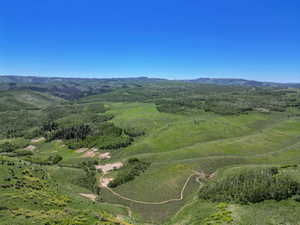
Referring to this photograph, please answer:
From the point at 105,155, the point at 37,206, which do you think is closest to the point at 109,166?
the point at 105,155

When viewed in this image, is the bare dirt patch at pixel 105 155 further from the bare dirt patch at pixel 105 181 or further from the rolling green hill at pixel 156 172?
the bare dirt patch at pixel 105 181

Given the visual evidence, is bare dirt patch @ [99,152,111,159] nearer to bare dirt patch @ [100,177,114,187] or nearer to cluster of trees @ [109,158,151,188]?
cluster of trees @ [109,158,151,188]

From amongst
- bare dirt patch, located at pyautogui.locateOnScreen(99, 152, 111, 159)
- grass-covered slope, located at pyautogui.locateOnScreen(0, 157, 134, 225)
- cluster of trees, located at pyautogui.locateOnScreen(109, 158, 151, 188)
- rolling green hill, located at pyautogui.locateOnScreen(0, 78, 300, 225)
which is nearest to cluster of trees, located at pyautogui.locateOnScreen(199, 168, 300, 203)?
rolling green hill, located at pyautogui.locateOnScreen(0, 78, 300, 225)

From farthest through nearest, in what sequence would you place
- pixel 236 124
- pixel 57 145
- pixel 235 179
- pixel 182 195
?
1. pixel 236 124
2. pixel 57 145
3. pixel 182 195
4. pixel 235 179

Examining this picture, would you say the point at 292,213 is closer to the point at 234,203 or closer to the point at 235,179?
the point at 234,203

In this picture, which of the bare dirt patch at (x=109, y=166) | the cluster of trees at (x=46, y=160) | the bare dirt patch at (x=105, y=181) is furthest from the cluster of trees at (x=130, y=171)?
the cluster of trees at (x=46, y=160)

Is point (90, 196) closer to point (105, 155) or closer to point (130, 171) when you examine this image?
point (130, 171)

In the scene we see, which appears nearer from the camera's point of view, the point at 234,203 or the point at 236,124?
the point at 234,203

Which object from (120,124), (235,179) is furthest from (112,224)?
(120,124)
